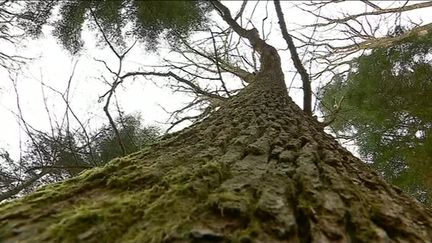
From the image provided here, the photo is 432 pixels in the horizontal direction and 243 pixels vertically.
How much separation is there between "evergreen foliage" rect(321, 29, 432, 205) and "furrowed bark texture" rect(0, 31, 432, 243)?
2.80 metres

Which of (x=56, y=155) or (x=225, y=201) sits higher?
(x=56, y=155)

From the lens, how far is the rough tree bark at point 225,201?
0.87 meters

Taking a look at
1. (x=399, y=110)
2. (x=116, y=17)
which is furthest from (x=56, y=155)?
(x=399, y=110)

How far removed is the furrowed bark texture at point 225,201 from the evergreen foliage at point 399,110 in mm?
2798

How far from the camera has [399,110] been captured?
426cm

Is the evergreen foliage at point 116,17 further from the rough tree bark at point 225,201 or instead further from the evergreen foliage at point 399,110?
the evergreen foliage at point 399,110

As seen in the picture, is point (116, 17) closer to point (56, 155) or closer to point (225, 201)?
point (56, 155)

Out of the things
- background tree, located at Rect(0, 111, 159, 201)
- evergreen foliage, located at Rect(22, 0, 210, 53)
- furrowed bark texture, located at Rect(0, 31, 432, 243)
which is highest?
evergreen foliage, located at Rect(22, 0, 210, 53)

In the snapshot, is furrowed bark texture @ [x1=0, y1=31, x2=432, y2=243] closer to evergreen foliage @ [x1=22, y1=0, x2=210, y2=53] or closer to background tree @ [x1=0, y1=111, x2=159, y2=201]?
evergreen foliage @ [x1=22, y1=0, x2=210, y2=53]

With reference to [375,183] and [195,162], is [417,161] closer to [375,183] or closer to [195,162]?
[375,183]

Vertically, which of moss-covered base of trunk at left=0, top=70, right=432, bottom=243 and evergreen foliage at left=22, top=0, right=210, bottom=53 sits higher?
evergreen foliage at left=22, top=0, right=210, bottom=53

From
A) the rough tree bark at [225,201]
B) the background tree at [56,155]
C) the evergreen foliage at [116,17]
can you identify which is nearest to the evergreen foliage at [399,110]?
the evergreen foliage at [116,17]

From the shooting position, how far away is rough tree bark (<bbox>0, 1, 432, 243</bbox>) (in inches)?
34.3

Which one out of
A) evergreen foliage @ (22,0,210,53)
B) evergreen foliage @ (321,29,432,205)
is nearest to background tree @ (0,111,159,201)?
evergreen foliage @ (22,0,210,53)
